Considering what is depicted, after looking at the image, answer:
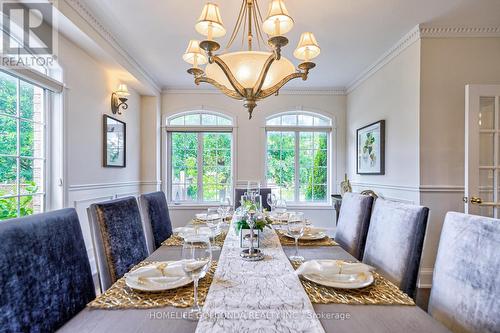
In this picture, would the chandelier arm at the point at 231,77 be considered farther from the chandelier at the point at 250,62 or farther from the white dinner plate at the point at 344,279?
the white dinner plate at the point at 344,279

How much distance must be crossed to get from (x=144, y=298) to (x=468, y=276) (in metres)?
1.12

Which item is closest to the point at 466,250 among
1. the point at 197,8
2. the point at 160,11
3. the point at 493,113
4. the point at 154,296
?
the point at 154,296

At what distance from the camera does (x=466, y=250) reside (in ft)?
3.17

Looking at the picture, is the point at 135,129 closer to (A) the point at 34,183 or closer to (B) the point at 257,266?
(A) the point at 34,183

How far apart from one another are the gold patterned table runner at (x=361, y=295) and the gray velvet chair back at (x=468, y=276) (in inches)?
7.3

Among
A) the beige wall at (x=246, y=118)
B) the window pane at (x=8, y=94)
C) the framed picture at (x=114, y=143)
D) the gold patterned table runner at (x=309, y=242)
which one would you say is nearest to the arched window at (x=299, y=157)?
the beige wall at (x=246, y=118)

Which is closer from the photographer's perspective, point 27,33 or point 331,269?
point 331,269

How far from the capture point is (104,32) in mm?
2582

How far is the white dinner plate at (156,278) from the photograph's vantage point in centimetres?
94

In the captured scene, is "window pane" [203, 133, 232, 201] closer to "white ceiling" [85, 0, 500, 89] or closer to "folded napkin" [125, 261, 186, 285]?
"white ceiling" [85, 0, 500, 89]

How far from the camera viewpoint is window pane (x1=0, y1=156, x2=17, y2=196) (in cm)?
190

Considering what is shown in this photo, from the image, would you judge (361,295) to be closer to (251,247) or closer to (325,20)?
(251,247)

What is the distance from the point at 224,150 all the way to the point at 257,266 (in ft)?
11.4

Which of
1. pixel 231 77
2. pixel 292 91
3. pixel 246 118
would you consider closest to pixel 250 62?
pixel 231 77
